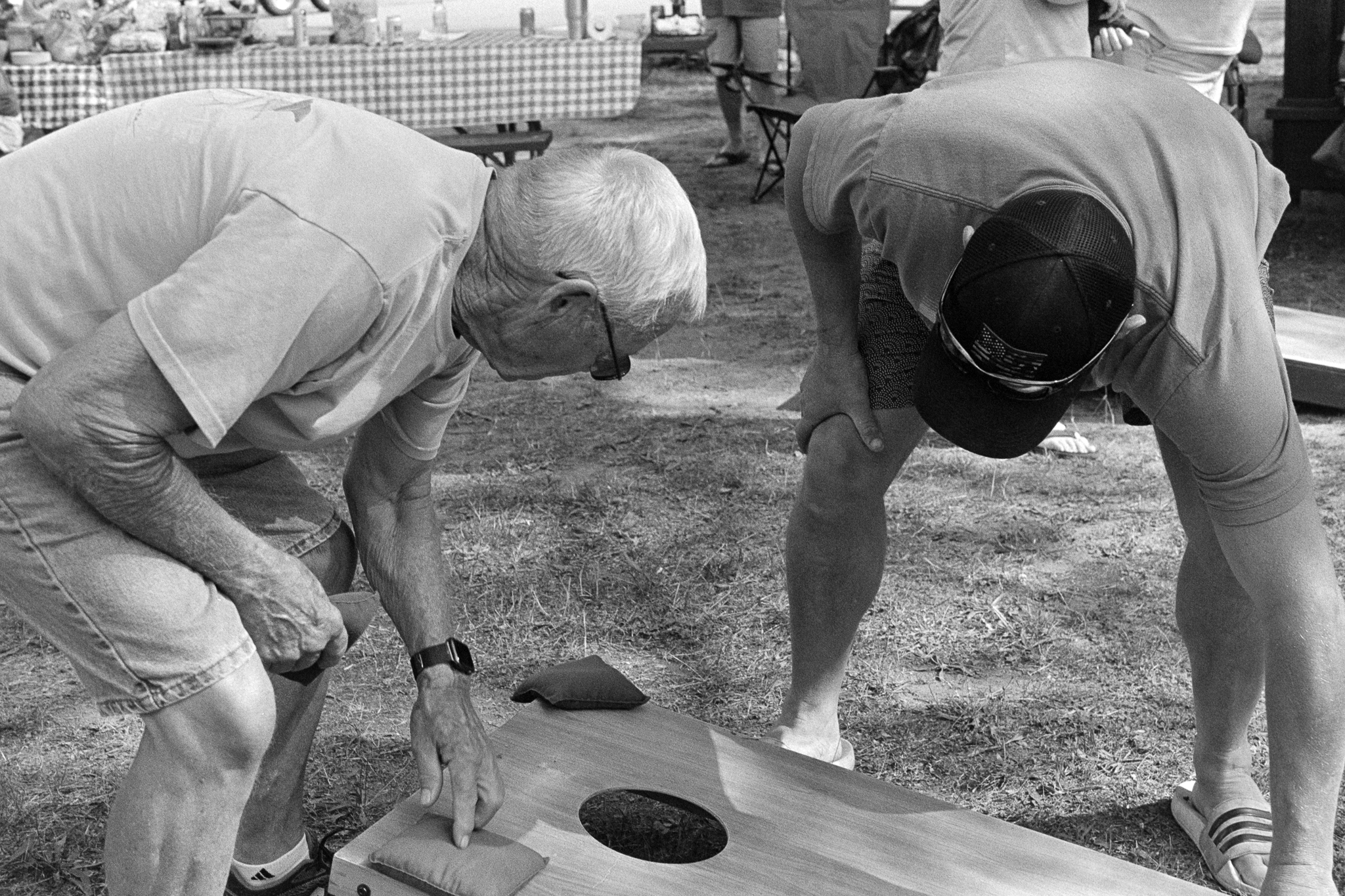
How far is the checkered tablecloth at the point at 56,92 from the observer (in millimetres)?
6637

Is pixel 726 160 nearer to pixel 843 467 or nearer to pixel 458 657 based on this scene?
pixel 843 467

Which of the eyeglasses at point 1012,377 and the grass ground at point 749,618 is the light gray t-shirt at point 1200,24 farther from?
the eyeglasses at point 1012,377

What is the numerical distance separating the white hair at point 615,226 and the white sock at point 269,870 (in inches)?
46.4

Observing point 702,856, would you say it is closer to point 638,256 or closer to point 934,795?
point 934,795

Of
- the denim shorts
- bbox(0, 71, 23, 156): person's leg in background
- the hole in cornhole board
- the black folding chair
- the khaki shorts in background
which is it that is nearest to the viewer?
the denim shorts

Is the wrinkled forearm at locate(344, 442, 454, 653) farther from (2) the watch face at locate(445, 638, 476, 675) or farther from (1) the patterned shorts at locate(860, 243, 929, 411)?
(1) the patterned shorts at locate(860, 243, 929, 411)

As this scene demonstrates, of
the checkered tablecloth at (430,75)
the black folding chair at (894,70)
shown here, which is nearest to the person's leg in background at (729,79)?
the black folding chair at (894,70)

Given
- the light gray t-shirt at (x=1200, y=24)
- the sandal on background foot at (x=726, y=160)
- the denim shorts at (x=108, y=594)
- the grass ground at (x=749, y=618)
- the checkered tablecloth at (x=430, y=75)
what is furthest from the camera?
the sandal on background foot at (x=726, y=160)

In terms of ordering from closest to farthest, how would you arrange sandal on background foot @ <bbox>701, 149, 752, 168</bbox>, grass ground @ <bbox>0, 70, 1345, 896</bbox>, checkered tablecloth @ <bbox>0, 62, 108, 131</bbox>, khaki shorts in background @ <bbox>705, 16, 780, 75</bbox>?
grass ground @ <bbox>0, 70, 1345, 896</bbox> < checkered tablecloth @ <bbox>0, 62, 108, 131</bbox> < khaki shorts in background @ <bbox>705, 16, 780, 75</bbox> < sandal on background foot @ <bbox>701, 149, 752, 168</bbox>

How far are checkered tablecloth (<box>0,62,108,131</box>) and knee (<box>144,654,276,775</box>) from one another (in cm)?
582

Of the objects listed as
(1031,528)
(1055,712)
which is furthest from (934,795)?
(1031,528)

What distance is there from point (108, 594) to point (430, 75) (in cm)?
535

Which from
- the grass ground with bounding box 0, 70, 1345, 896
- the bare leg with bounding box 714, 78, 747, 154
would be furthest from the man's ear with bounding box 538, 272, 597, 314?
the bare leg with bounding box 714, 78, 747, 154

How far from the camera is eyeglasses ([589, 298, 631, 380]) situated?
5.49 ft
